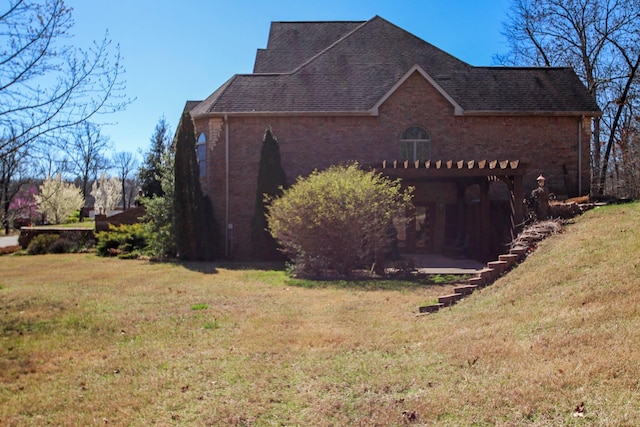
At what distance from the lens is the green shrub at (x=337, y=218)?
14.5 metres

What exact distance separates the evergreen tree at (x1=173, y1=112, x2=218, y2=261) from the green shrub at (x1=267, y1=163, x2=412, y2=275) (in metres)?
5.43

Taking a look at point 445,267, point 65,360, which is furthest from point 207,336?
point 445,267

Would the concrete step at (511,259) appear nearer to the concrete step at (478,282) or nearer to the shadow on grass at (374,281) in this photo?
the concrete step at (478,282)

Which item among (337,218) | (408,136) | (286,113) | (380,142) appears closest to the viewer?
(337,218)

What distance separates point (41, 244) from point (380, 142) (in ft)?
53.9

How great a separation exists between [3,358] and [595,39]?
106 feet

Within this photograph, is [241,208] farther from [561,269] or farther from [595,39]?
[595,39]

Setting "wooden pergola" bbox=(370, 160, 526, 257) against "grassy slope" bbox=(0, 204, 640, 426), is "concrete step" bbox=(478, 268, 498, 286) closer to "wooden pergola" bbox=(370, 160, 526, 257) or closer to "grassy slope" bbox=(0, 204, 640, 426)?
"grassy slope" bbox=(0, 204, 640, 426)

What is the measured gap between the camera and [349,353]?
22.0ft

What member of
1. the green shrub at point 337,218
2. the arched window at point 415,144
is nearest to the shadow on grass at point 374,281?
the green shrub at point 337,218

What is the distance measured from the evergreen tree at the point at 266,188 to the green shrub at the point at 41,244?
11131mm

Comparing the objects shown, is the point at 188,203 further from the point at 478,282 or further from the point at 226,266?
the point at 478,282

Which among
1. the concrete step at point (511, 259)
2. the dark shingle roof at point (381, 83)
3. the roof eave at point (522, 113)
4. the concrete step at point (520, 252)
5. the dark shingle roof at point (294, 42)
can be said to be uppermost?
the dark shingle roof at point (294, 42)

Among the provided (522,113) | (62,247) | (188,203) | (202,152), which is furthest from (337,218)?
(62,247)
